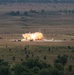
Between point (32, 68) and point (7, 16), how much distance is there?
116658 millimetres

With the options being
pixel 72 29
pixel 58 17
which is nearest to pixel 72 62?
pixel 72 29

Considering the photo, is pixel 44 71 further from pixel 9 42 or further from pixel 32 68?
pixel 9 42

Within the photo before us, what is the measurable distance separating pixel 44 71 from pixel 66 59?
45.3 ft

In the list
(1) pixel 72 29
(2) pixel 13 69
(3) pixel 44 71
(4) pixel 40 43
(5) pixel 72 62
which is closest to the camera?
(3) pixel 44 71

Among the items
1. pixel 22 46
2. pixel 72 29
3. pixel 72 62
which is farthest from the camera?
pixel 72 29

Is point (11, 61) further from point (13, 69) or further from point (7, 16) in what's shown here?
point (7, 16)

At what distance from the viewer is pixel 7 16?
17450cm

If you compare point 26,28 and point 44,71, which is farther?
point 26,28

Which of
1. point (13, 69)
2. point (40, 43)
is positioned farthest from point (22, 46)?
point (13, 69)

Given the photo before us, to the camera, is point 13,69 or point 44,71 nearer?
point 44,71

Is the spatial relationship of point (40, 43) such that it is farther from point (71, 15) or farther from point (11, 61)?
point (71, 15)

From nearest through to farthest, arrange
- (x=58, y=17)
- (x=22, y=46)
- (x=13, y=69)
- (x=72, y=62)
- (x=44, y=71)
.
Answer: (x=44, y=71) → (x=13, y=69) → (x=72, y=62) → (x=22, y=46) → (x=58, y=17)

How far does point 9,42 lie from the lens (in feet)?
313

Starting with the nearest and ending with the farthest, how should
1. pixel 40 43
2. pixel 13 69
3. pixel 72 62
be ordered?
1. pixel 13 69
2. pixel 72 62
3. pixel 40 43
